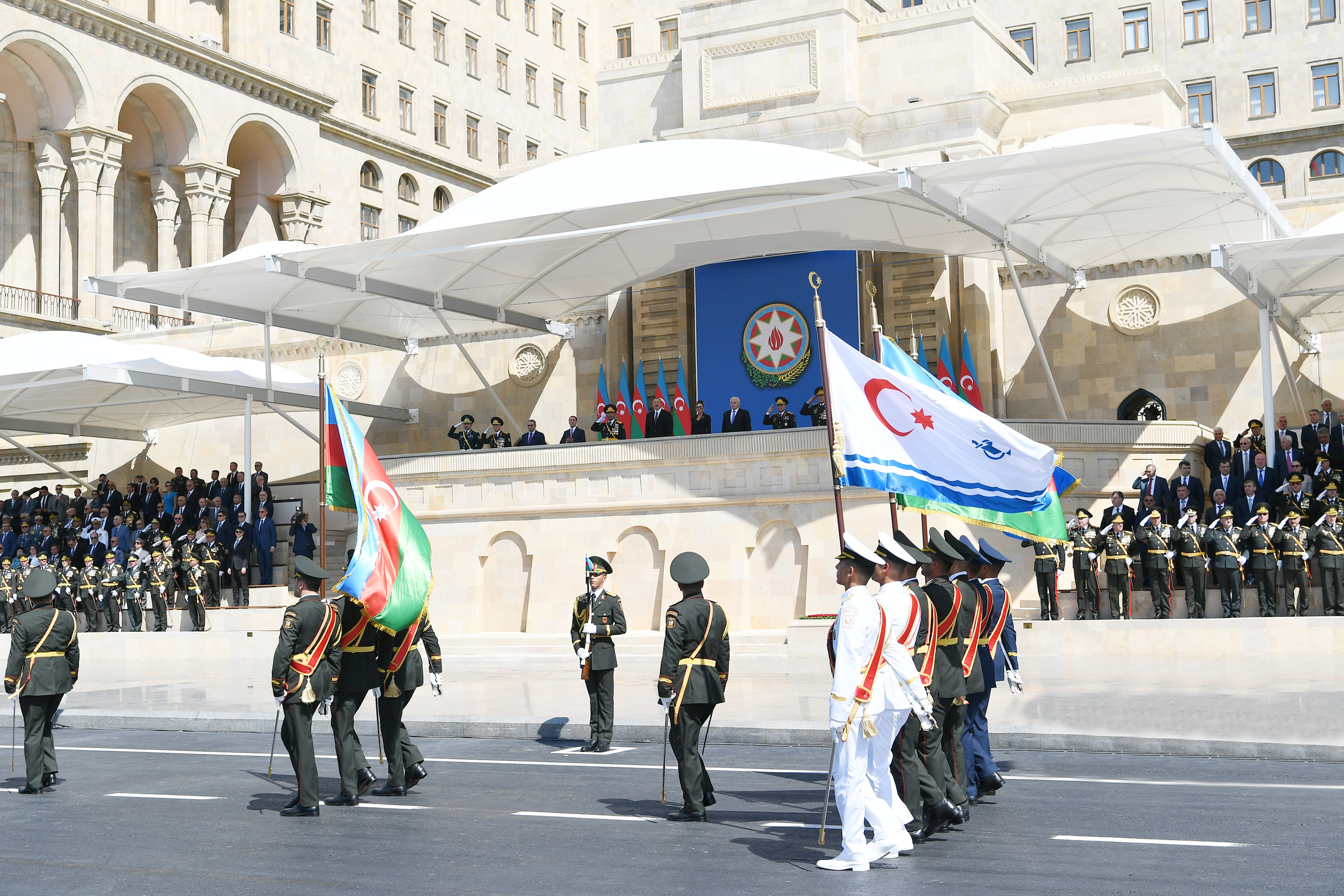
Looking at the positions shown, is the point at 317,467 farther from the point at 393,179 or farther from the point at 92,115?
the point at 393,179

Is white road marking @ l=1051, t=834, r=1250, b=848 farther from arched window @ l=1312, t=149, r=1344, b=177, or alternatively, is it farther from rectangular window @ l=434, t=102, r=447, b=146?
rectangular window @ l=434, t=102, r=447, b=146

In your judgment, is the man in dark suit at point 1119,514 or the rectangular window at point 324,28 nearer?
the man in dark suit at point 1119,514

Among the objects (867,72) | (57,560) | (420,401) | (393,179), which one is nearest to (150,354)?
(57,560)

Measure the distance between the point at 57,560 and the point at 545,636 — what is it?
35.7ft

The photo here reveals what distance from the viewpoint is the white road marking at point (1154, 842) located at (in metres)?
8.40

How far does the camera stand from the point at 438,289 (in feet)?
98.3

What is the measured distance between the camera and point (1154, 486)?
23.5 m

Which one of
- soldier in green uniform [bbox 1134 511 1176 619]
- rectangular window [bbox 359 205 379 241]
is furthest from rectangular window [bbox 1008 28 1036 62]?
soldier in green uniform [bbox 1134 511 1176 619]

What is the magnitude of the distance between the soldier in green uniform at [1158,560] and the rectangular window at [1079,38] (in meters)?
38.8

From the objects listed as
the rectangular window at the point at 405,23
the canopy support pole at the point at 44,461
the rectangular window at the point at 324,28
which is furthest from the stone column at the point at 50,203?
the rectangular window at the point at 405,23

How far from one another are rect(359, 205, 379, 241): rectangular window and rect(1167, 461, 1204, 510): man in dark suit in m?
39.3

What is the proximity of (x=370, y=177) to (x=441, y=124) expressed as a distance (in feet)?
17.0

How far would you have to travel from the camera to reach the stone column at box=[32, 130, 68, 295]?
152 ft

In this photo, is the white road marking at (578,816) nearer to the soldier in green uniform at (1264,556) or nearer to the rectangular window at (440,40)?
the soldier in green uniform at (1264,556)
